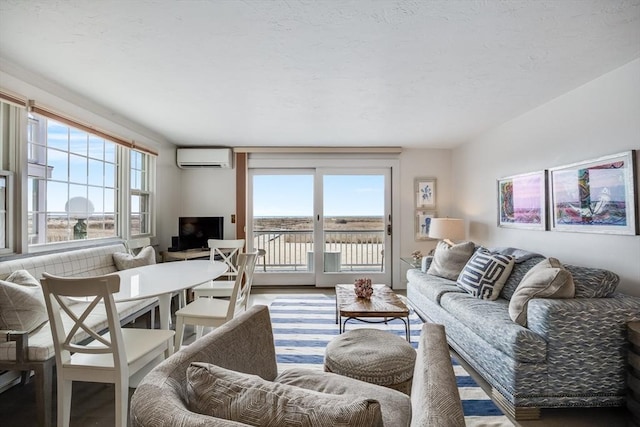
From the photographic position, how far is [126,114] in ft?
11.1

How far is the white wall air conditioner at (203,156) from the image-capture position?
4.78m

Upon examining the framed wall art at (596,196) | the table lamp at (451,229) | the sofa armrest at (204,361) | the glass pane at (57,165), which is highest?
the glass pane at (57,165)

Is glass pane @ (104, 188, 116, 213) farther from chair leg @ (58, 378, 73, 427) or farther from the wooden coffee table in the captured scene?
the wooden coffee table

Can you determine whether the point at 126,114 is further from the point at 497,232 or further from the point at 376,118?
the point at 497,232

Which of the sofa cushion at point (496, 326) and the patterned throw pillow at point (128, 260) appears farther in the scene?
the patterned throw pillow at point (128, 260)

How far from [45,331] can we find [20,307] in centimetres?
22

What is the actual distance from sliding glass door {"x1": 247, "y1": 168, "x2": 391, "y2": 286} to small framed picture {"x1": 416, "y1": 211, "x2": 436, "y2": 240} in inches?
18.3

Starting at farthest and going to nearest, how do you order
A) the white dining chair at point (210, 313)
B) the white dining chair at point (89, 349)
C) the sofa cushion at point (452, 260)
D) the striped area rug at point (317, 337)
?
the sofa cushion at point (452, 260), the white dining chair at point (210, 313), the striped area rug at point (317, 337), the white dining chair at point (89, 349)

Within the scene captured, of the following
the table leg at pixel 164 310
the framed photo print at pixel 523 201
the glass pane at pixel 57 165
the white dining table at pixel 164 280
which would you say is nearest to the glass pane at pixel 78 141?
the glass pane at pixel 57 165

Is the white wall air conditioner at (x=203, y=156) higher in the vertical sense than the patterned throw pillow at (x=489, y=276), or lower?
higher

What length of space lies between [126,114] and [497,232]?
4.51 m

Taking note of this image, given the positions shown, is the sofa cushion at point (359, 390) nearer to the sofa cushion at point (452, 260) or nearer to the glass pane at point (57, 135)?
the sofa cushion at point (452, 260)

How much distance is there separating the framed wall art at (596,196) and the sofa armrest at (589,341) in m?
0.68

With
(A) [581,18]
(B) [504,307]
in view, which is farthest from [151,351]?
(A) [581,18]
